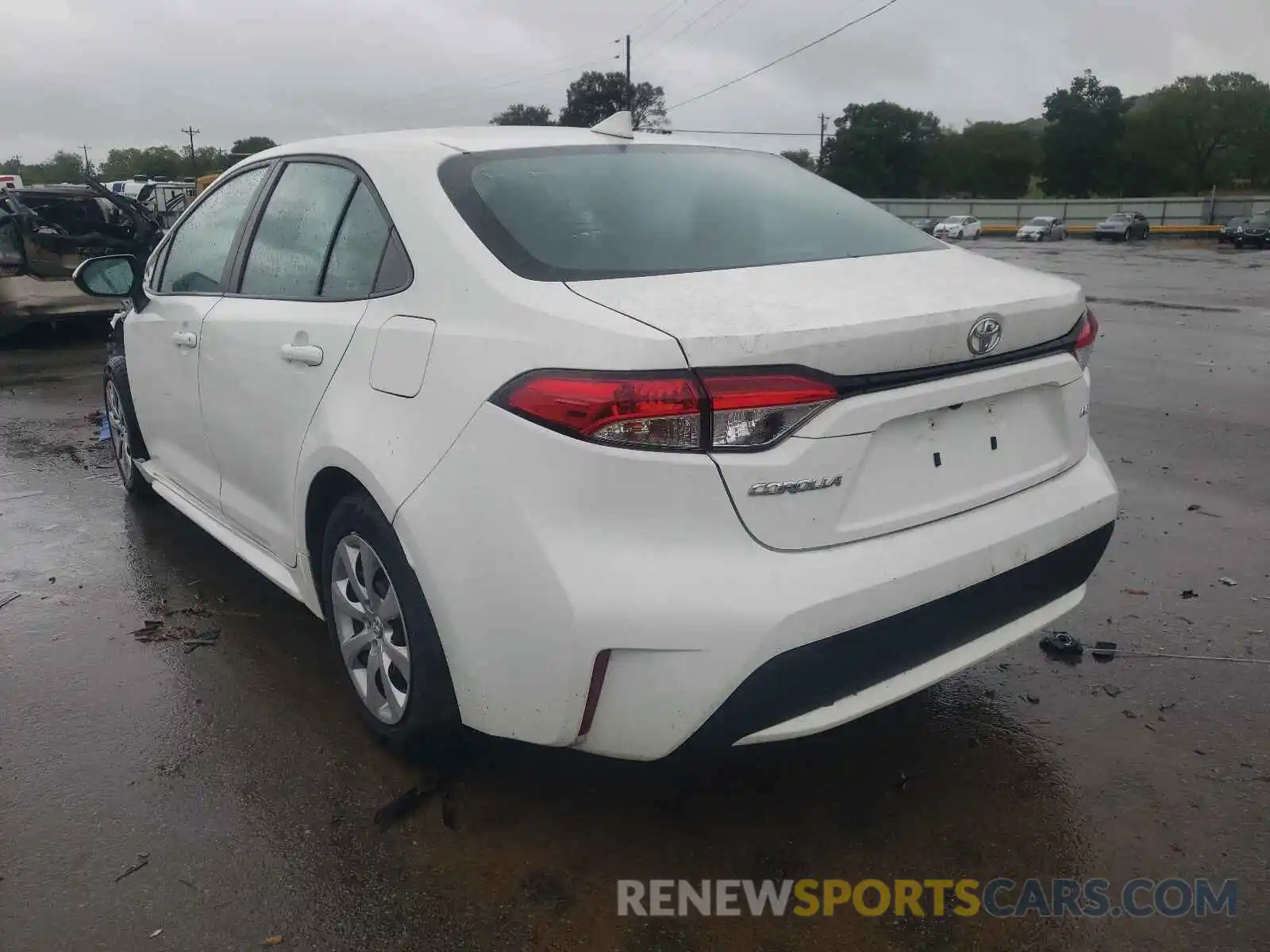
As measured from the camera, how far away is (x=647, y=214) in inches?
107

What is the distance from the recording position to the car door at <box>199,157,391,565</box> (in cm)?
283

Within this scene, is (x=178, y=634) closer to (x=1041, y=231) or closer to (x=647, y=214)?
(x=647, y=214)

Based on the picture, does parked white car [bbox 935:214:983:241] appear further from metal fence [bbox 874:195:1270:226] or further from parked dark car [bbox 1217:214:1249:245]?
parked dark car [bbox 1217:214:1249:245]

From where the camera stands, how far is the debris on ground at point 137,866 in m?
2.42

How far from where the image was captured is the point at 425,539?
91.6 inches

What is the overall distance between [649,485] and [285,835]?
136 cm

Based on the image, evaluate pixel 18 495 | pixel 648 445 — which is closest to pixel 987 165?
pixel 18 495

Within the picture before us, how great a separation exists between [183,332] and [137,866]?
6.57 ft

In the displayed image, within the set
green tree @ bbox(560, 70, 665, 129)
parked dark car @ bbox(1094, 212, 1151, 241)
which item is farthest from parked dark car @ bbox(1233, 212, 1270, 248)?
green tree @ bbox(560, 70, 665, 129)

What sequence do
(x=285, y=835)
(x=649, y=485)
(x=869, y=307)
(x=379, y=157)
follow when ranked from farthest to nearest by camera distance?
(x=379, y=157)
(x=285, y=835)
(x=869, y=307)
(x=649, y=485)

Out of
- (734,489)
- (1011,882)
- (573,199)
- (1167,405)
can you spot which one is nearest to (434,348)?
(573,199)

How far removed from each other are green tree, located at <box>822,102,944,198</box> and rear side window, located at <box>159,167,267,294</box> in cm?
8061

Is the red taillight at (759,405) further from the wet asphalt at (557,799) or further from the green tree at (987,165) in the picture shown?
the green tree at (987,165)

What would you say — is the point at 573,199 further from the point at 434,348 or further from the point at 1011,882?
the point at 1011,882
